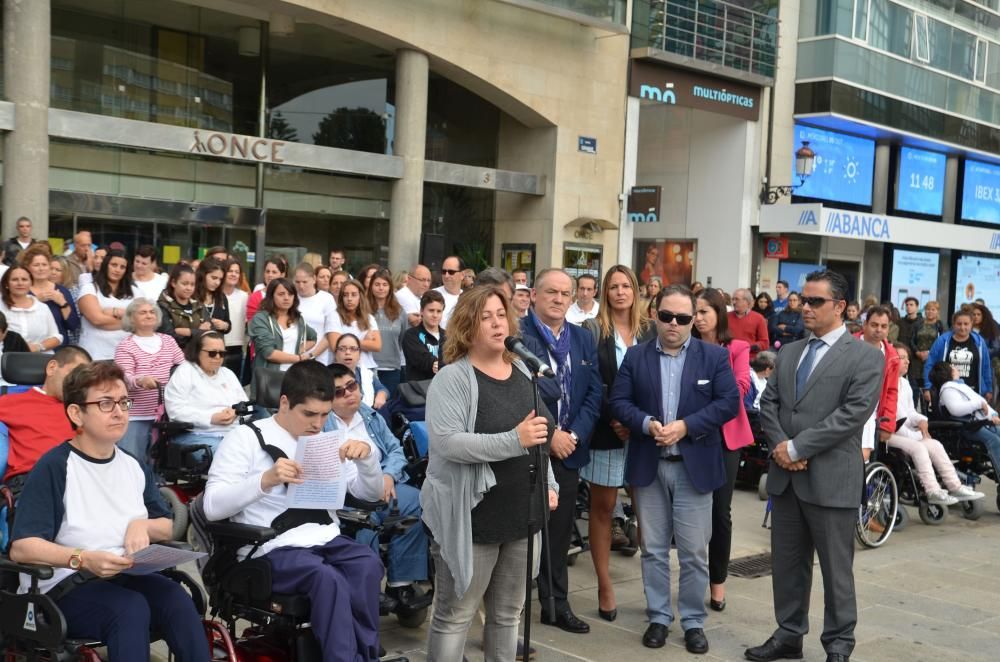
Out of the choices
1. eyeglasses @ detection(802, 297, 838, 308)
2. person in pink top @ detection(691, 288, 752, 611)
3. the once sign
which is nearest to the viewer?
eyeglasses @ detection(802, 297, 838, 308)

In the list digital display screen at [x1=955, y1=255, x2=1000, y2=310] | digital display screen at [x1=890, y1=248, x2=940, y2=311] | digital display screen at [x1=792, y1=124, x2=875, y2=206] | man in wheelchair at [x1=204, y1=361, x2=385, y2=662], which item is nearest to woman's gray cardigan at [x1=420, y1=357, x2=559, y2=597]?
man in wheelchair at [x1=204, y1=361, x2=385, y2=662]

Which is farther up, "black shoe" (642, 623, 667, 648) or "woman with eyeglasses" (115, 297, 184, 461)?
"woman with eyeglasses" (115, 297, 184, 461)

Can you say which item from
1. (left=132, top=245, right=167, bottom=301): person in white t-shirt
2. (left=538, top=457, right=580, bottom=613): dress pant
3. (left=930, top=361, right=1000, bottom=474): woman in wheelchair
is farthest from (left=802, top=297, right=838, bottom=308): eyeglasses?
(left=132, top=245, right=167, bottom=301): person in white t-shirt

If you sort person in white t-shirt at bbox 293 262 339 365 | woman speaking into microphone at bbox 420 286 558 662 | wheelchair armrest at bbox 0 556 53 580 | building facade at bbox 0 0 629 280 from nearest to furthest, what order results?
wheelchair armrest at bbox 0 556 53 580 → woman speaking into microphone at bbox 420 286 558 662 → person in white t-shirt at bbox 293 262 339 365 → building facade at bbox 0 0 629 280

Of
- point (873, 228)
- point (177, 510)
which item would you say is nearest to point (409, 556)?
point (177, 510)

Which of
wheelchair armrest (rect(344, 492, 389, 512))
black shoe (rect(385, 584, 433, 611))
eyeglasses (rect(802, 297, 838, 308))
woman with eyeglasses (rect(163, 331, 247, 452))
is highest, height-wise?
eyeglasses (rect(802, 297, 838, 308))

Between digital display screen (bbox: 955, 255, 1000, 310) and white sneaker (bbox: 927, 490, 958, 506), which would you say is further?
digital display screen (bbox: 955, 255, 1000, 310)

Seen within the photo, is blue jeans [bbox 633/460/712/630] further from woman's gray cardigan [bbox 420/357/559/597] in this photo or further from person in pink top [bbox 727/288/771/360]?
person in pink top [bbox 727/288/771/360]

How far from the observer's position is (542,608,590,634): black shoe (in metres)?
6.08

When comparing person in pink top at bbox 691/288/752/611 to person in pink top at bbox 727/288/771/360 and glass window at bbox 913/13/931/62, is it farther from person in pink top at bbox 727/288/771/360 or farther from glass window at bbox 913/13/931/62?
glass window at bbox 913/13/931/62

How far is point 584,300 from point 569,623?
13.9 feet

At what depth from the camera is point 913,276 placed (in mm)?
28734

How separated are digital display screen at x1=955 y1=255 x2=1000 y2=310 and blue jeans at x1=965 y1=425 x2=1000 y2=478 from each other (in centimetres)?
2142

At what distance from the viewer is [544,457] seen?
Answer: 4.52 metres
